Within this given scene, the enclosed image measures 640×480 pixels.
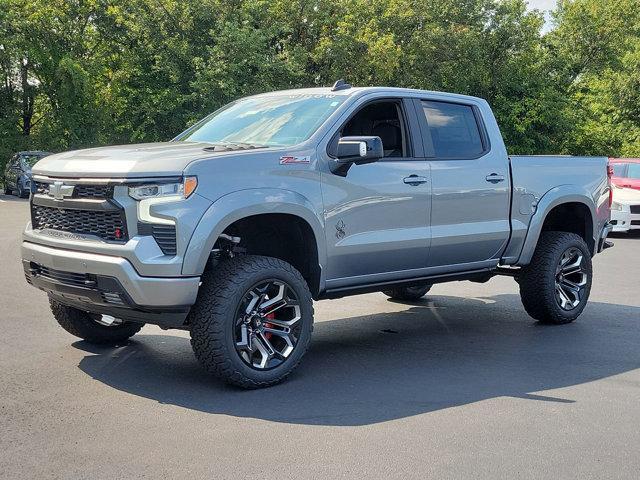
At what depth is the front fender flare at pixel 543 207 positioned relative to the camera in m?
7.60

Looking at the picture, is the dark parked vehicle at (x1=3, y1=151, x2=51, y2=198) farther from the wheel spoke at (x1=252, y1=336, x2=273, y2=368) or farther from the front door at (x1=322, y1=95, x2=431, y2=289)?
the wheel spoke at (x1=252, y1=336, x2=273, y2=368)

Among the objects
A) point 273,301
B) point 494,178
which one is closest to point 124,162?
point 273,301

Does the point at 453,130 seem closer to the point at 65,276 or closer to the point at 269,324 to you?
the point at 269,324

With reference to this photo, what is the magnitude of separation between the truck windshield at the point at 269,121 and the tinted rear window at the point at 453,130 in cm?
94

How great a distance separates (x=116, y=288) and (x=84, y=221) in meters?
0.61

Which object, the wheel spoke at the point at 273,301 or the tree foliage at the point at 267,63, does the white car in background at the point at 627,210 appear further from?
the tree foliage at the point at 267,63

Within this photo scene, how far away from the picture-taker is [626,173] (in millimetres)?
18688

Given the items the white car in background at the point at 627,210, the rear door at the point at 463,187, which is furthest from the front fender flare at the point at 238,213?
the white car in background at the point at 627,210

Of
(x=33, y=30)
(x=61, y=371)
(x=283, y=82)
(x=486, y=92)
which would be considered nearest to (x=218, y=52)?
(x=283, y=82)

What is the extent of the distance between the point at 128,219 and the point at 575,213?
16.2ft

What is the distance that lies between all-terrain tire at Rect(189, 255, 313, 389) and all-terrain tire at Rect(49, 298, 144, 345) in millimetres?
1424

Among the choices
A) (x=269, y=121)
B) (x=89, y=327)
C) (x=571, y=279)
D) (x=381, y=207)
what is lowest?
(x=571, y=279)

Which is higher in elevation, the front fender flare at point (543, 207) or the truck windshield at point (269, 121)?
the truck windshield at point (269, 121)

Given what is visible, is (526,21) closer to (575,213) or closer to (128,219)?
(575,213)
